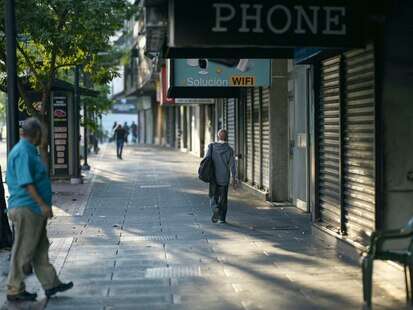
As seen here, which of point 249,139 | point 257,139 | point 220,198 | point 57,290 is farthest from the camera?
point 249,139

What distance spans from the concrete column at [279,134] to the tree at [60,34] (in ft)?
13.4

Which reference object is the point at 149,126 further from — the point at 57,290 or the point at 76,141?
the point at 57,290

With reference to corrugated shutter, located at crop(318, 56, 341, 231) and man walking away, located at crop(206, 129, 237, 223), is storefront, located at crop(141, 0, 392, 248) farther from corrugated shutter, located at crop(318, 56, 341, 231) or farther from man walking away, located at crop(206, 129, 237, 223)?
man walking away, located at crop(206, 129, 237, 223)

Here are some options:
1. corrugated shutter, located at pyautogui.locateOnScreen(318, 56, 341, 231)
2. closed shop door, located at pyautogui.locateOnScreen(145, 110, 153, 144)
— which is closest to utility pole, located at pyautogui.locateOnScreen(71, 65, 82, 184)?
corrugated shutter, located at pyautogui.locateOnScreen(318, 56, 341, 231)

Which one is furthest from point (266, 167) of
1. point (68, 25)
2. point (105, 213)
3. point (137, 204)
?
point (68, 25)

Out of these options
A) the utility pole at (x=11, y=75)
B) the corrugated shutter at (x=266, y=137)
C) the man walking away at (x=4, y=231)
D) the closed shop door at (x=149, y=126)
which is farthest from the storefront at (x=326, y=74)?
the closed shop door at (x=149, y=126)

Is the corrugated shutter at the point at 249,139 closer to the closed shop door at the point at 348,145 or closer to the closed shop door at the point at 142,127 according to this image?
the closed shop door at the point at 348,145

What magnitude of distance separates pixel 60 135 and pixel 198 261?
1367 cm

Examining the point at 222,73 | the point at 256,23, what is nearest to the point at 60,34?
the point at 222,73

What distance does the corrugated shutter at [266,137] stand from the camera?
16.8 m

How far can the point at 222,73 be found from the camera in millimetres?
16531

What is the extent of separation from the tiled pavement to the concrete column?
525mm

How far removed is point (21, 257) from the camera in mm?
7426

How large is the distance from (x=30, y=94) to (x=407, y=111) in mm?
14925
